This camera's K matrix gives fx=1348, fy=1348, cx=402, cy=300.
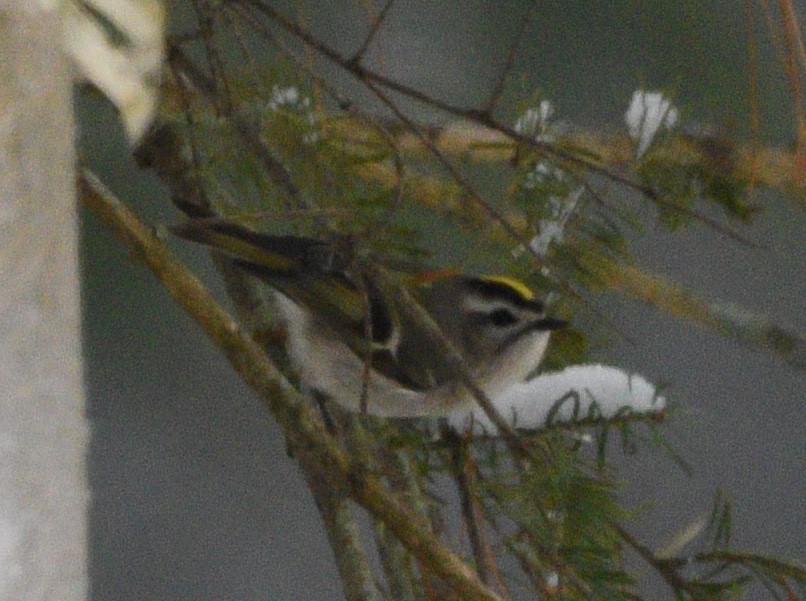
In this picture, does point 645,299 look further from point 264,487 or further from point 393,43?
point 264,487

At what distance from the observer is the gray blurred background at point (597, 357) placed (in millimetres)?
986

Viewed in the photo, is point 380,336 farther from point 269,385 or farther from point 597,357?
point 269,385

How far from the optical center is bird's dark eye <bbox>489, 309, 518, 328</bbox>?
2.60 ft

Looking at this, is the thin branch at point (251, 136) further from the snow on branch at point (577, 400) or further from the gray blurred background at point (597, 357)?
the gray blurred background at point (597, 357)

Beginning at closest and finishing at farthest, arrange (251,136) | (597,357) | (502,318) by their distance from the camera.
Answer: (251,136) → (597,357) → (502,318)

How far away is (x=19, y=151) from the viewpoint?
0.53 feet

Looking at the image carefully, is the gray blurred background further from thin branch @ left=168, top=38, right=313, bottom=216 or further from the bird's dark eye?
thin branch @ left=168, top=38, right=313, bottom=216

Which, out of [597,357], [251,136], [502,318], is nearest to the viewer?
[251,136]

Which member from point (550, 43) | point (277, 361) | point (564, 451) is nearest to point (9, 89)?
point (564, 451)

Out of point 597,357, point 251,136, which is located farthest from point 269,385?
point 597,357

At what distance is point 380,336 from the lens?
2.55ft

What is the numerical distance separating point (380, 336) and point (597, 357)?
0.46 ft

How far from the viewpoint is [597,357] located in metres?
0.69

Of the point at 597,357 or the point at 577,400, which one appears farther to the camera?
the point at 597,357
